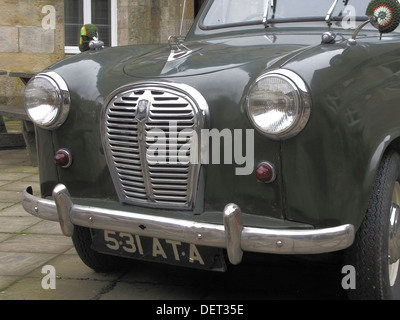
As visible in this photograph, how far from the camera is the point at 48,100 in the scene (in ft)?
11.9

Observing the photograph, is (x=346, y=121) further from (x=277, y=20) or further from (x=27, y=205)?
(x=27, y=205)

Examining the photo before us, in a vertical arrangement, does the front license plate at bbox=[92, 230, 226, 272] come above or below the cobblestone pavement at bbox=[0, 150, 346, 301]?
above

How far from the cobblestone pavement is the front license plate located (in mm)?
351

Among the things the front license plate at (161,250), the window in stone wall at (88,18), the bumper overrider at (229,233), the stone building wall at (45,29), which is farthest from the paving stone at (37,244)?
the window in stone wall at (88,18)

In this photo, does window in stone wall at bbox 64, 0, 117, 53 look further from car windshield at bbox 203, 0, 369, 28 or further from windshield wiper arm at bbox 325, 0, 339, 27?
windshield wiper arm at bbox 325, 0, 339, 27

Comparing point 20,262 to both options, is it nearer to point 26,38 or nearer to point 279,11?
point 279,11

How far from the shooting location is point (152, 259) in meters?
3.44

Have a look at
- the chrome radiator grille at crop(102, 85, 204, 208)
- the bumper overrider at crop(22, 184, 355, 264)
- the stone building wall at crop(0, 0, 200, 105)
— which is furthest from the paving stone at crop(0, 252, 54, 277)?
the stone building wall at crop(0, 0, 200, 105)

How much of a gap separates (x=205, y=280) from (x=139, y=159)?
3.24 ft

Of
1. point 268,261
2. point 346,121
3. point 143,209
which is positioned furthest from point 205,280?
point 346,121

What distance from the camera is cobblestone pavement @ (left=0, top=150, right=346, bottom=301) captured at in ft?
12.5

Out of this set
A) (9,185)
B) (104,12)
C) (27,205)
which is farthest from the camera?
(104,12)

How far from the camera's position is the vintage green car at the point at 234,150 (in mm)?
2992

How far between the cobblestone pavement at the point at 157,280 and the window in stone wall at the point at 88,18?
7946mm
